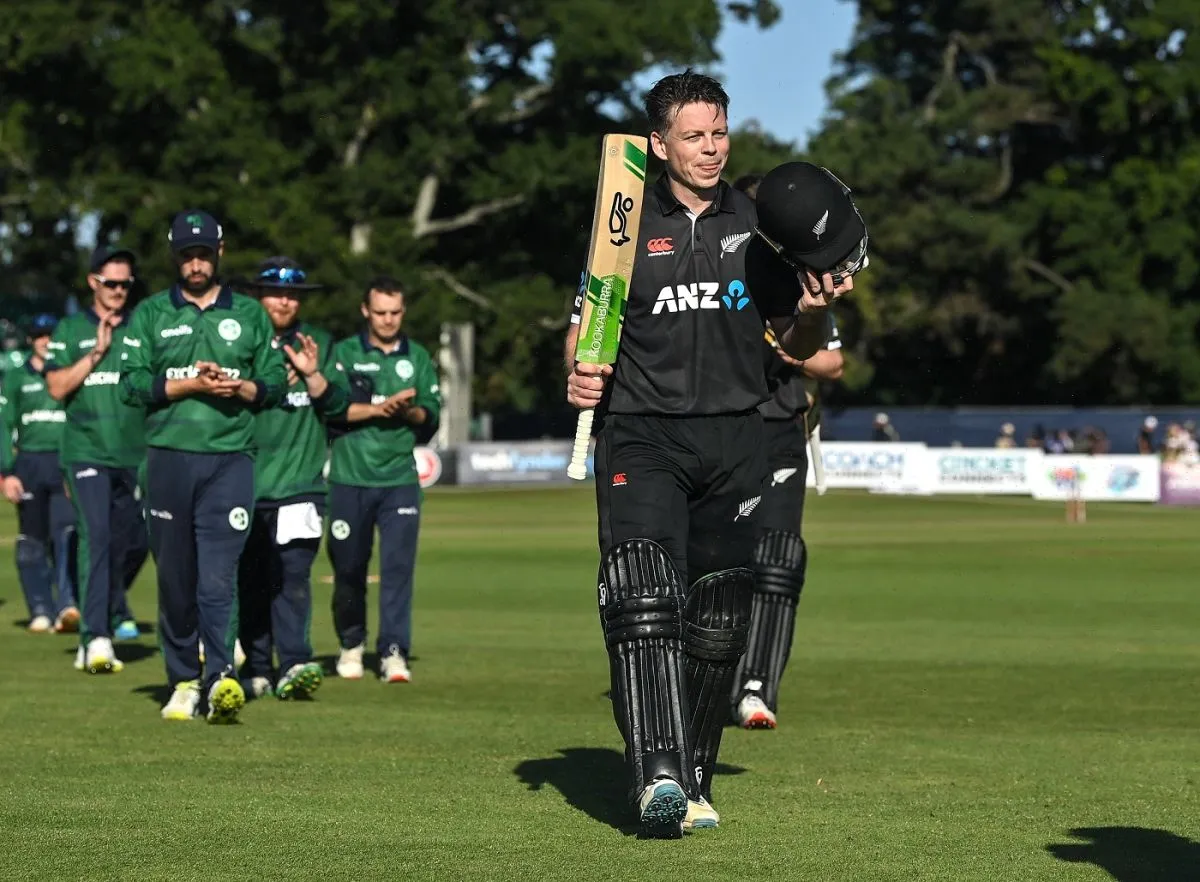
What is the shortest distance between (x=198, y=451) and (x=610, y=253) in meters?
3.66

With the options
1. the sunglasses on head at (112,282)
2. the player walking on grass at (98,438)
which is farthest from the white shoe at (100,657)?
the sunglasses on head at (112,282)

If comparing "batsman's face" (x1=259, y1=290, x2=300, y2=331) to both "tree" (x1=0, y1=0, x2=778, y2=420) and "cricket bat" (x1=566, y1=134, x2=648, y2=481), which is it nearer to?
"cricket bat" (x1=566, y1=134, x2=648, y2=481)

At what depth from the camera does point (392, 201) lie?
57.6 metres

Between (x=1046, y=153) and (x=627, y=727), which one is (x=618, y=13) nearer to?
(x=1046, y=153)

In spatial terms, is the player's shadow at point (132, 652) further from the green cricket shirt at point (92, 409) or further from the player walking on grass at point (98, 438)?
the green cricket shirt at point (92, 409)

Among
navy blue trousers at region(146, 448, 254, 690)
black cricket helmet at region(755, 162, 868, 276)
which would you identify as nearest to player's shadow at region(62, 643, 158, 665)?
navy blue trousers at region(146, 448, 254, 690)

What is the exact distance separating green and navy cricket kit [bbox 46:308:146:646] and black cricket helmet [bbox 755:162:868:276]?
6835 millimetres

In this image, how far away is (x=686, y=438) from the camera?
23.7ft

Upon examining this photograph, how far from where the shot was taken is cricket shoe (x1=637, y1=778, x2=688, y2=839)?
22.2 ft

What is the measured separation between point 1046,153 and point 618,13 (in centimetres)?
2749

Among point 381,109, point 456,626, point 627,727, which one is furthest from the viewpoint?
point 381,109

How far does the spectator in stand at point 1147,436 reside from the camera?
57722 mm

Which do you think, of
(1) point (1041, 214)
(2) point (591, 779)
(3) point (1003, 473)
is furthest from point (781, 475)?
(1) point (1041, 214)

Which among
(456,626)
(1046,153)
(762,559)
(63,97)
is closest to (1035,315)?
(1046,153)
